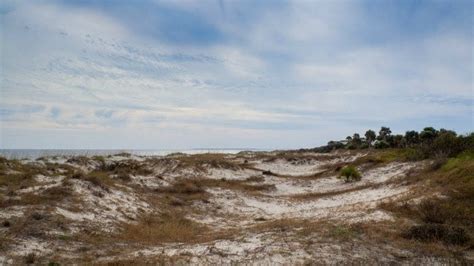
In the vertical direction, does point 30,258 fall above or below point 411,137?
below

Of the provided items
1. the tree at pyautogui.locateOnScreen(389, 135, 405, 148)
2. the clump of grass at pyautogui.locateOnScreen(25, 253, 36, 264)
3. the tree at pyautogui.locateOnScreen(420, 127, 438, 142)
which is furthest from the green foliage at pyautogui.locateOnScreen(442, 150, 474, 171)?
the tree at pyautogui.locateOnScreen(389, 135, 405, 148)

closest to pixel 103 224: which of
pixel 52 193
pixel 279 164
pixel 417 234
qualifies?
pixel 52 193

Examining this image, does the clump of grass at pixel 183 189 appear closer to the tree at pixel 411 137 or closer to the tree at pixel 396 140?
the tree at pixel 411 137

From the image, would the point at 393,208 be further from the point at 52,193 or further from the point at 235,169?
the point at 235,169

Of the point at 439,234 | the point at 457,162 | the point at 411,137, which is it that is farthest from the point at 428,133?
the point at 439,234

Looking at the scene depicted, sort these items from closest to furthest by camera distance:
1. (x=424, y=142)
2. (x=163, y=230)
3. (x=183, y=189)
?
(x=163, y=230) < (x=183, y=189) < (x=424, y=142)

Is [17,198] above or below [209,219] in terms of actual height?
above

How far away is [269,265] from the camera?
401 inches

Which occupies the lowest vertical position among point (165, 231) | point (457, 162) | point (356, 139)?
point (165, 231)

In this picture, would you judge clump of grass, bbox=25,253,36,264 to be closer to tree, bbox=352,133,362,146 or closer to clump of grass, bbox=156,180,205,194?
clump of grass, bbox=156,180,205,194

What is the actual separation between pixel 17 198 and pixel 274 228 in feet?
35.0

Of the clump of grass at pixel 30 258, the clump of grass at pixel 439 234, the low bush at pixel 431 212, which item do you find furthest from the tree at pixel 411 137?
the clump of grass at pixel 30 258

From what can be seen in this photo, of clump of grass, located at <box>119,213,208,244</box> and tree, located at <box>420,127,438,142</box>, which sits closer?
clump of grass, located at <box>119,213,208,244</box>

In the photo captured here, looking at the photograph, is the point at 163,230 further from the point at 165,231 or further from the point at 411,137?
the point at 411,137
